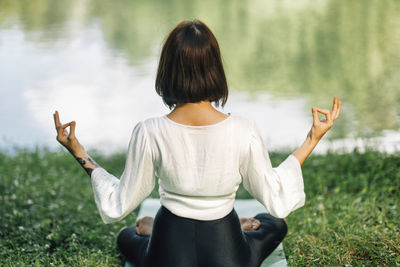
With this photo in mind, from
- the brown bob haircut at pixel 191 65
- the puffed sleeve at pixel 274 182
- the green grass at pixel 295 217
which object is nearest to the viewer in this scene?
the brown bob haircut at pixel 191 65

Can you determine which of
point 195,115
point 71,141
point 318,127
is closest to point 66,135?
point 71,141

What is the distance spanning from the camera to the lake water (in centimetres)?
675

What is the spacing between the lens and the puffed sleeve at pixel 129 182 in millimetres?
2184

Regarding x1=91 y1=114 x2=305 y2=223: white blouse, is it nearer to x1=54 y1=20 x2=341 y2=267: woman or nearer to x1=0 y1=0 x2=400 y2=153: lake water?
x1=54 y1=20 x2=341 y2=267: woman

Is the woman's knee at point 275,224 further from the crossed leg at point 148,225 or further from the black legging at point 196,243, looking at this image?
the black legging at point 196,243

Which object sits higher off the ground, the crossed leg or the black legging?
the black legging

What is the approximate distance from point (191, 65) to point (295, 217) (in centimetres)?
181

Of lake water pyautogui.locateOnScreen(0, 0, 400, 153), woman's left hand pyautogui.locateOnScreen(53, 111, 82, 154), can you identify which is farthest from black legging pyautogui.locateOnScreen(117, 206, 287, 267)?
lake water pyautogui.locateOnScreen(0, 0, 400, 153)

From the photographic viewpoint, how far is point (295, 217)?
3.56 metres

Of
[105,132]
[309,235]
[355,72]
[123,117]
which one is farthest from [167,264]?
[355,72]

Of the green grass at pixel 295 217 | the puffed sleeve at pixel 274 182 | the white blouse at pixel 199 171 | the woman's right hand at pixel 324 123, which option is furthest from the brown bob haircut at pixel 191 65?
the green grass at pixel 295 217

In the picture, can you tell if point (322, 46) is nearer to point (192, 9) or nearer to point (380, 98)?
point (380, 98)

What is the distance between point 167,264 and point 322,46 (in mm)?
8500

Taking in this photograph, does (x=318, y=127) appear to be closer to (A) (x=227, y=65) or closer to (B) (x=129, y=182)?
(B) (x=129, y=182)
